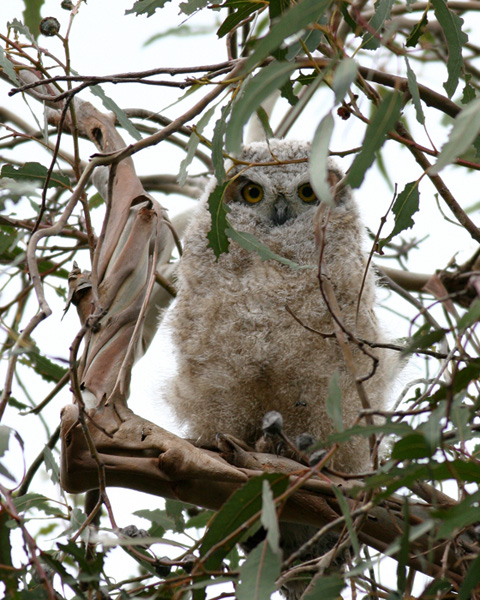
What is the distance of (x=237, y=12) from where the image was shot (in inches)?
59.1

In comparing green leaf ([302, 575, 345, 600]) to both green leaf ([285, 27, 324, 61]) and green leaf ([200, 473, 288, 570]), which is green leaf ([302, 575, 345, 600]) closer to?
green leaf ([200, 473, 288, 570])

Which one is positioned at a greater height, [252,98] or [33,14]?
[33,14]

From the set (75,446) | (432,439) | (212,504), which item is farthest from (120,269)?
(432,439)

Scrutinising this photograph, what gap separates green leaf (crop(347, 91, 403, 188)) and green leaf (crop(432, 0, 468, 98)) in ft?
1.46

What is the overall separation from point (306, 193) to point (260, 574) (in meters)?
1.43

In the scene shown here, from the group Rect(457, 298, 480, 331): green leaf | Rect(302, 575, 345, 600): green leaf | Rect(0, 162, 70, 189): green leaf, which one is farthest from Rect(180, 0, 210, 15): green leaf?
Rect(302, 575, 345, 600): green leaf

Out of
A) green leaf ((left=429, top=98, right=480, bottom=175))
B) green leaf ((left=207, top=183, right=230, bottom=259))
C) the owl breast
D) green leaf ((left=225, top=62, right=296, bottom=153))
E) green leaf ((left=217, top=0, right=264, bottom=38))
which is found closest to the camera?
green leaf ((left=429, top=98, right=480, bottom=175))

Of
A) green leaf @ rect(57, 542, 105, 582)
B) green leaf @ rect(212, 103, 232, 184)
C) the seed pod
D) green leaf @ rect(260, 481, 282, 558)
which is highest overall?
the seed pod

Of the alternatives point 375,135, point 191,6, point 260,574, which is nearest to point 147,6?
point 191,6

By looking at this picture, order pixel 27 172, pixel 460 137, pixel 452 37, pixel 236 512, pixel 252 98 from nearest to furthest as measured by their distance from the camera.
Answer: pixel 460 137 < pixel 252 98 < pixel 236 512 < pixel 452 37 < pixel 27 172

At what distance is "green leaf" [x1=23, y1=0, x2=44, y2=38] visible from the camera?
85.7 inches

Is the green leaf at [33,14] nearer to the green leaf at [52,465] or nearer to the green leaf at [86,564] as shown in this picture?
the green leaf at [52,465]

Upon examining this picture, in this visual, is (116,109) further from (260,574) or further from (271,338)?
(260,574)

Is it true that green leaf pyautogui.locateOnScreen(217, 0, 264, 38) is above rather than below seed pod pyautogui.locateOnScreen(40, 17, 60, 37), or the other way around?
below
